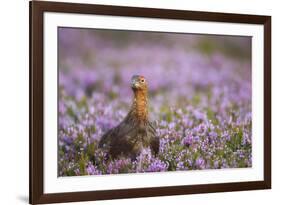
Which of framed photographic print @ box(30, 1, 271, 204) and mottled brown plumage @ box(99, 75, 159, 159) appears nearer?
framed photographic print @ box(30, 1, 271, 204)

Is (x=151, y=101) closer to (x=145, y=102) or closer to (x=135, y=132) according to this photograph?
(x=145, y=102)

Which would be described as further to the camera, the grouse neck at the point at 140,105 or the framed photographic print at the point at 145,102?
the grouse neck at the point at 140,105

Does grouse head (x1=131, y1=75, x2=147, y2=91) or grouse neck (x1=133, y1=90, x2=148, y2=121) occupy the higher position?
grouse head (x1=131, y1=75, x2=147, y2=91)

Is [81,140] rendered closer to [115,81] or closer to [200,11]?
[115,81]

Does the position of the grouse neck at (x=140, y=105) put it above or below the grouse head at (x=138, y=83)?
below

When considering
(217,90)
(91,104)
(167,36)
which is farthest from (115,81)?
(217,90)

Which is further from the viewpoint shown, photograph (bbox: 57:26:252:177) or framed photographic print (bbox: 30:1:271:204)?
photograph (bbox: 57:26:252:177)
